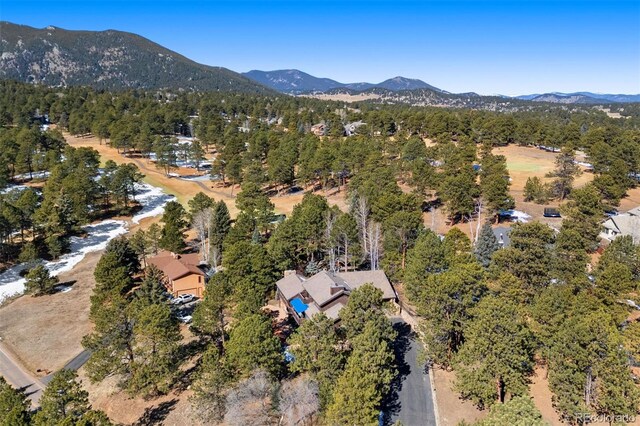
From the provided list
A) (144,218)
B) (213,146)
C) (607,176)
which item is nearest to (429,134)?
(607,176)

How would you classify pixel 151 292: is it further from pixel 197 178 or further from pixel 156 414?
pixel 197 178

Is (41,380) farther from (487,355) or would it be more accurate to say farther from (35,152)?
(35,152)

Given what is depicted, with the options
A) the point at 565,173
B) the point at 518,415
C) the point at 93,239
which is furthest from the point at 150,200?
the point at 518,415

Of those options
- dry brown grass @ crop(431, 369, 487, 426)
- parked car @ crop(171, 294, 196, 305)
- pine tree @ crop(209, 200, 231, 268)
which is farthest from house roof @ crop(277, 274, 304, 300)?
dry brown grass @ crop(431, 369, 487, 426)

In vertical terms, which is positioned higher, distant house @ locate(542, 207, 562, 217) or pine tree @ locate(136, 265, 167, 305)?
pine tree @ locate(136, 265, 167, 305)

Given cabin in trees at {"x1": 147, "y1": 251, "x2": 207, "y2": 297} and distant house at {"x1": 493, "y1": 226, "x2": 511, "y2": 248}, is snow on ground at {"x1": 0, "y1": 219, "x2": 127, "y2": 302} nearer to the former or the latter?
cabin in trees at {"x1": 147, "y1": 251, "x2": 207, "y2": 297}
